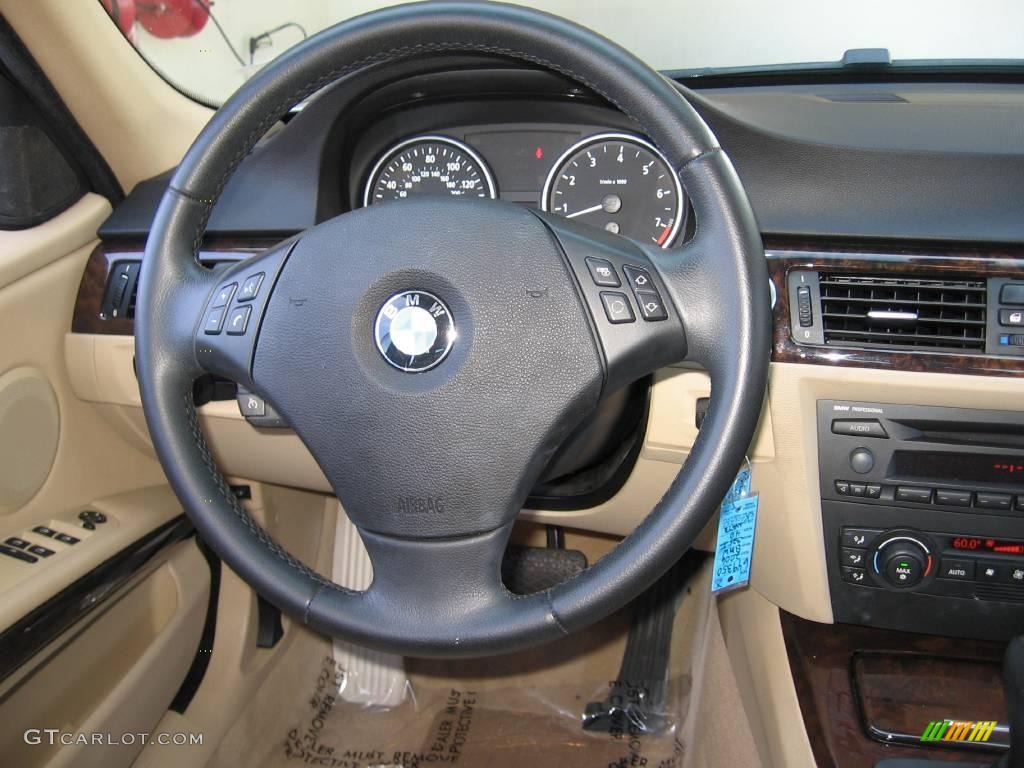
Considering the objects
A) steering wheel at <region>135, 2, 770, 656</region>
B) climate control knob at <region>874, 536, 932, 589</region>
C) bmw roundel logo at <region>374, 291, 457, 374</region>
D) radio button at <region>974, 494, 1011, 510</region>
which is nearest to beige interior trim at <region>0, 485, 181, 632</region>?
steering wheel at <region>135, 2, 770, 656</region>

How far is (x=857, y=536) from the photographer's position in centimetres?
108

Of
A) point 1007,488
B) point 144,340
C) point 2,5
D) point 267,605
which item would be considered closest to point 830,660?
point 1007,488

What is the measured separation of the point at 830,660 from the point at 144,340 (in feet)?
3.23

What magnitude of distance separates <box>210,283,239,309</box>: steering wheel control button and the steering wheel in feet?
0.19

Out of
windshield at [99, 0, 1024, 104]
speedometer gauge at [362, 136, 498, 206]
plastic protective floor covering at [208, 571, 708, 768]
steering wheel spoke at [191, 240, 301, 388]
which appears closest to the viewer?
steering wheel spoke at [191, 240, 301, 388]

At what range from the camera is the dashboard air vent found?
102 centimetres

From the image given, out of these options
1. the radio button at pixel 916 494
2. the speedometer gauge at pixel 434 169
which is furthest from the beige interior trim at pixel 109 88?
the radio button at pixel 916 494

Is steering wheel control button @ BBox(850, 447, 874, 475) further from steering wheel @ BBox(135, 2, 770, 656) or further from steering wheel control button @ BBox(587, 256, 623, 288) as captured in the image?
steering wheel control button @ BBox(587, 256, 623, 288)

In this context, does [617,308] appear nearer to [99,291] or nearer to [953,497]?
[953,497]

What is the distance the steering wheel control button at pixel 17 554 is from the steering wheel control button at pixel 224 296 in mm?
566

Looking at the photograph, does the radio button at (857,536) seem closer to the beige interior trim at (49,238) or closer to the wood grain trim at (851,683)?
the wood grain trim at (851,683)

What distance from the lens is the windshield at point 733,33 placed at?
143cm

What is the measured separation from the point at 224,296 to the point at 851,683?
37.7 inches

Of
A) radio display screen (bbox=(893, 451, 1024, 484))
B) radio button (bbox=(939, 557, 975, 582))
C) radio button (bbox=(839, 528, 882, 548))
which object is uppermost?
radio display screen (bbox=(893, 451, 1024, 484))
